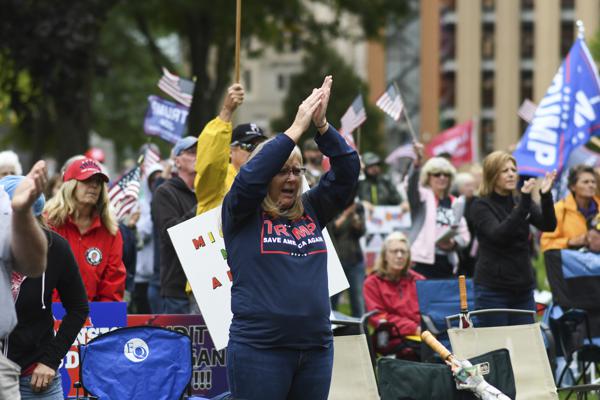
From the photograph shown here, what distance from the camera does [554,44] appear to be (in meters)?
80.9

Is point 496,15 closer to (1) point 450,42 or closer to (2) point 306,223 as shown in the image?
(1) point 450,42

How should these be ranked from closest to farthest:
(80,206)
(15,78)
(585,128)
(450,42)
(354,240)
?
(80,206)
(585,128)
(354,240)
(15,78)
(450,42)

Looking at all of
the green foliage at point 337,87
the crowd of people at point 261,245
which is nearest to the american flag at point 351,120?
the crowd of people at point 261,245

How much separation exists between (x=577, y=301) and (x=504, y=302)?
0.91m

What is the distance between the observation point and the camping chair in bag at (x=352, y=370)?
835 cm

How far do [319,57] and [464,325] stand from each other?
166ft

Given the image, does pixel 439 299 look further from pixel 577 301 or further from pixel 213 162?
pixel 213 162

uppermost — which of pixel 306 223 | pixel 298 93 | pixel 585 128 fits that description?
pixel 298 93

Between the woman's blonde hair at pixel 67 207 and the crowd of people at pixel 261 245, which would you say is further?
the woman's blonde hair at pixel 67 207

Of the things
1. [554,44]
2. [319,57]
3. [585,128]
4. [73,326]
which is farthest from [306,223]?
[554,44]

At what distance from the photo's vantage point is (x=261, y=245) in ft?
20.1

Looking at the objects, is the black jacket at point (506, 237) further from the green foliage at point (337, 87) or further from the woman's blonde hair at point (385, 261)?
the green foliage at point (337, 87)

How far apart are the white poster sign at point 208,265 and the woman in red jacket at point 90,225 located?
23.5 inches

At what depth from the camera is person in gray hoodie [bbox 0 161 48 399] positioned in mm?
5238
